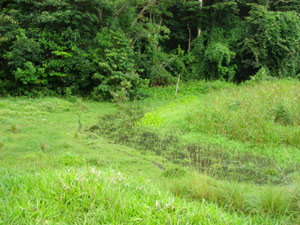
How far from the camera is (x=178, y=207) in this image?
2.74 meters

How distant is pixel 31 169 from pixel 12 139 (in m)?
2.45

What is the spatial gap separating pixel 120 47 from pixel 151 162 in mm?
8770

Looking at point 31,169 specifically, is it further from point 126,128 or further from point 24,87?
point 24,87

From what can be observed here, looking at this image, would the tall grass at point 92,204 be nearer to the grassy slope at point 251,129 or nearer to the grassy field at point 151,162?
the grassy field at point 151,162

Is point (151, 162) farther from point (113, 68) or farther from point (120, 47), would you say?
point (120, 47)

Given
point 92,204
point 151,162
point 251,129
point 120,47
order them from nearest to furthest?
point 92,204 < point 151,162 < point 251,129 < point 120,47

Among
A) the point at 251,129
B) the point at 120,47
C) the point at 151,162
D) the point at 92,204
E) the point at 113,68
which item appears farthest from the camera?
the point at 120,47

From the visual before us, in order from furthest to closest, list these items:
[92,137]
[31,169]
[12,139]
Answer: [92,137]
[12,139]
[31,169]

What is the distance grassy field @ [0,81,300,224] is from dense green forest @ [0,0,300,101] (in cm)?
160

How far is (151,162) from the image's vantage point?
17.8 feet

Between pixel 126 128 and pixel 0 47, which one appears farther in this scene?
pixel 0 47

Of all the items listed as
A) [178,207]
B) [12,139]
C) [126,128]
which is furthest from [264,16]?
[178,207]

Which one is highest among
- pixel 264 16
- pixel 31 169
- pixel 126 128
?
pixel 264 16

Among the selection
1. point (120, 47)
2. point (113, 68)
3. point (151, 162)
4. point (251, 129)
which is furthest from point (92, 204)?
point (120, 47)
